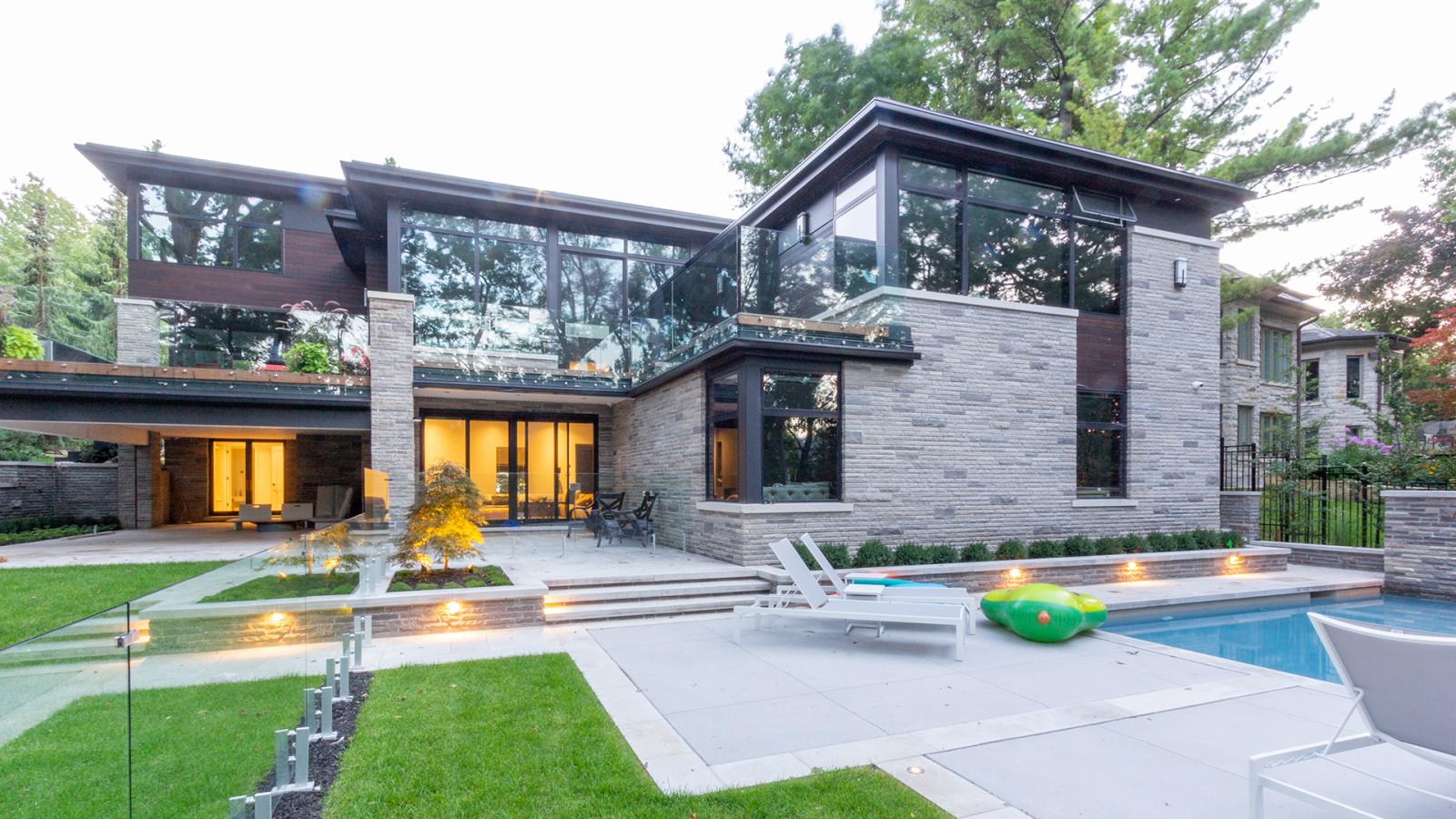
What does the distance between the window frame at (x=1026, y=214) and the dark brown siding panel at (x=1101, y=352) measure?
0.84 ft

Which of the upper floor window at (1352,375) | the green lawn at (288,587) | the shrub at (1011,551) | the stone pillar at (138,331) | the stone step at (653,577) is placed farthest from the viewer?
the upper floor window at (1352,375)

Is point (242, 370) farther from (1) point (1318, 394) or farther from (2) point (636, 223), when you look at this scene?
(1) point (1318, 394)

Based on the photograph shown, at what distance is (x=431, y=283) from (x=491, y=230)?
1796mm

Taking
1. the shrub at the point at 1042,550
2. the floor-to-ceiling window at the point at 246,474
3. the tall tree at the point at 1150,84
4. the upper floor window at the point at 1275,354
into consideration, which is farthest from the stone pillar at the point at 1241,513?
the floor-to-ceiling window at the point at 246,474

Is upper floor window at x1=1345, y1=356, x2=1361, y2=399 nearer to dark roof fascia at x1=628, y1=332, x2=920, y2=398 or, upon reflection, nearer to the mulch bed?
dark roof fascia at x1=628, y1=332, x2=920, y2=398

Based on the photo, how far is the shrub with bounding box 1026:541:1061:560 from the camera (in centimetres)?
1048

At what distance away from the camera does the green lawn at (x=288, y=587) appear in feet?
12.7

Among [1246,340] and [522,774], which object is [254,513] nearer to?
[522,774]

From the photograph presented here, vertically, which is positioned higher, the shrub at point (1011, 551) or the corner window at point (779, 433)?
the corner window at point (779, 433)

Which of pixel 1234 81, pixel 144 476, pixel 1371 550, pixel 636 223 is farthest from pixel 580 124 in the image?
pixel 1371 550

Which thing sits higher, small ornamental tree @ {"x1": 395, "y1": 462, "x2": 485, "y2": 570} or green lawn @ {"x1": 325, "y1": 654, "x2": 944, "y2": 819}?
small ornamental tree @ {"x1": 395, "y1": 462, "x2": 485, "y2": 570}

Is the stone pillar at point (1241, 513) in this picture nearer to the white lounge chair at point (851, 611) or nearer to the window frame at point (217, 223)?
the white lounge chair at point (851, 611)

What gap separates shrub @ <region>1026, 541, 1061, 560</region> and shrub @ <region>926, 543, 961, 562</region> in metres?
1.60

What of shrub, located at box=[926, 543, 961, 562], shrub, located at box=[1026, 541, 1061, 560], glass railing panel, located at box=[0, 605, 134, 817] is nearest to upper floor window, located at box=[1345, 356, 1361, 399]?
shrub, located at box=[1026, 541, 1061, 560]
